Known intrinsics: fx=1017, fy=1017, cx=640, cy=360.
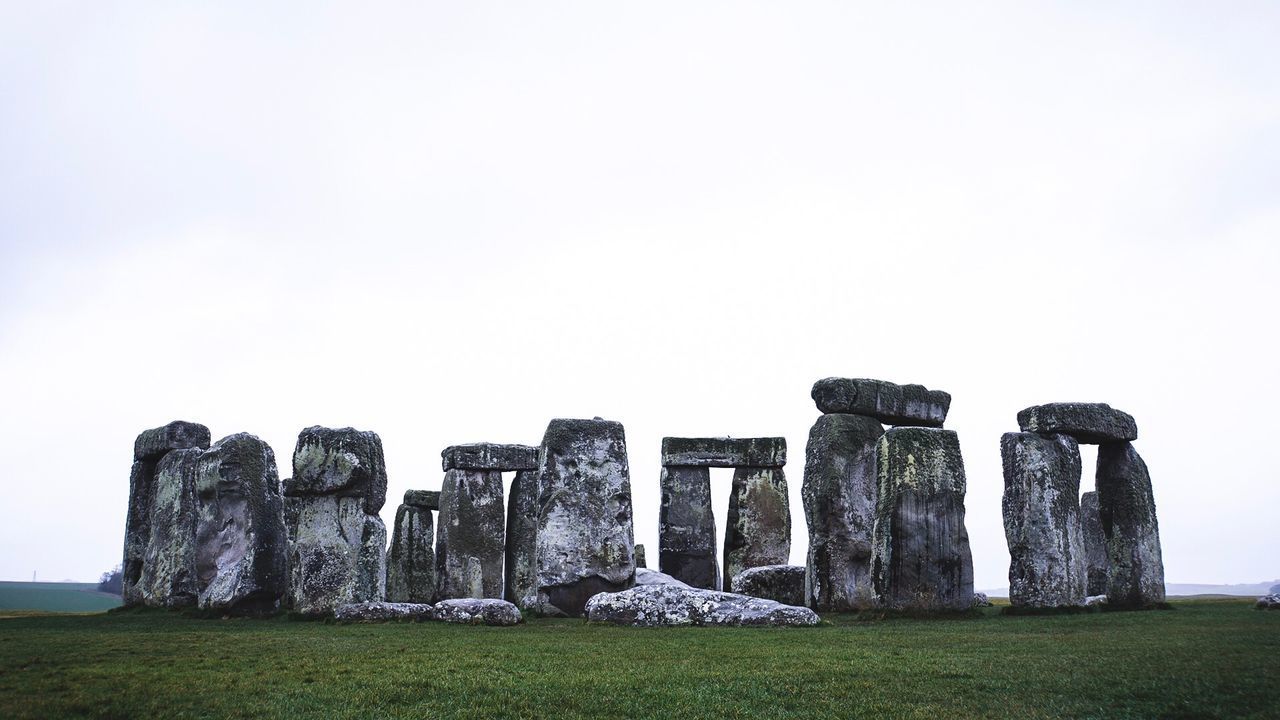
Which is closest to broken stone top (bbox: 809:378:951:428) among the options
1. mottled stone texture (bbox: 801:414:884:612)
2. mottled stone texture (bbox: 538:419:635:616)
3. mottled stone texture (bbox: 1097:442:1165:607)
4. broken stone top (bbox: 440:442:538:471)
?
mottled stone texture (bbox: 801:414:884:612)

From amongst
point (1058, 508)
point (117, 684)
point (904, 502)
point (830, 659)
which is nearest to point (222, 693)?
point (117, 684)

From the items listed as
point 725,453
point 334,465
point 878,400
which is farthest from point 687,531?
point 334,465

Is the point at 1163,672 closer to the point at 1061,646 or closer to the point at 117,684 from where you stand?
the point at 1061,646

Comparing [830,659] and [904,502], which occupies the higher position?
[904,502]

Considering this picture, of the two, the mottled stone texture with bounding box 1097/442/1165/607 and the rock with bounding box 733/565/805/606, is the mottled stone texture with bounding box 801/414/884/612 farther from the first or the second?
the mottled stone texture with bounding box 1097/442/1165/607

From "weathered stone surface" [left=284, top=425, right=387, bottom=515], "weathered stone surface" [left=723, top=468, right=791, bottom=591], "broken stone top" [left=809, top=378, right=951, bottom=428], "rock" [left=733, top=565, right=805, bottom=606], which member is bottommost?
"rock" [left=733, top=565, right=805, bottom=606]

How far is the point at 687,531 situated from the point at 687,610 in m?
8.21

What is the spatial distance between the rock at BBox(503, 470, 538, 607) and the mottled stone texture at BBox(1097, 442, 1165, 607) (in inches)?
365

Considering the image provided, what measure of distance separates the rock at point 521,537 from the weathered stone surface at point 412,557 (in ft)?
6.12

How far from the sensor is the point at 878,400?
15211mm

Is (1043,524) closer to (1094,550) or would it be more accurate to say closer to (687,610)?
(687,610)

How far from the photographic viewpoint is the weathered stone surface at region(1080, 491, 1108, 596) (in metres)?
18.1

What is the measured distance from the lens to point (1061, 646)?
28.8ft

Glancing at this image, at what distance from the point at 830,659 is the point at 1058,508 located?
7.33 meters
